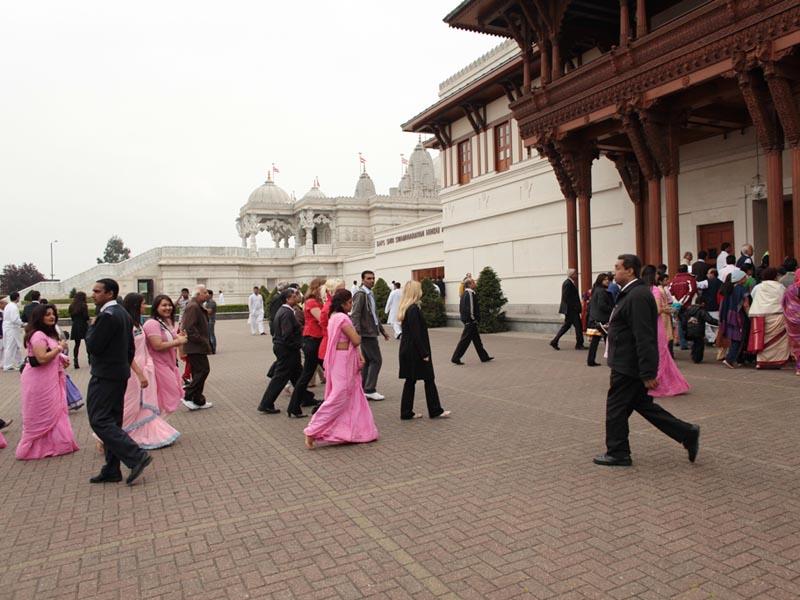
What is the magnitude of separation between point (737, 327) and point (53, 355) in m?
10.8

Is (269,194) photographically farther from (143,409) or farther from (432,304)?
(143,409)

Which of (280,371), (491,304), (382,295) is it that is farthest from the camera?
(382,295)

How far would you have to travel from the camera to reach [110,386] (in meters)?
5.47

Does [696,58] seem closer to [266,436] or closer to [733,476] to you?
[733,476]

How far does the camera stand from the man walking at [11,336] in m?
15.8

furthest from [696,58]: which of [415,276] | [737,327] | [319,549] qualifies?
[415,276]

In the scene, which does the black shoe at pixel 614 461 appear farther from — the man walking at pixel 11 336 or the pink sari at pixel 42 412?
the man walking at pixel 11 336

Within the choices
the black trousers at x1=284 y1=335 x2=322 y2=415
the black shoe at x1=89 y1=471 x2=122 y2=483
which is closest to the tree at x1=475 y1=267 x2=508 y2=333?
the black trousers at x1=284 y1=335 x2=322 y2=415

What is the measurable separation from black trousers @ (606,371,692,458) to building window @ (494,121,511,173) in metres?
18.6

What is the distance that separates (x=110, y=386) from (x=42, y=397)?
178 centimetres

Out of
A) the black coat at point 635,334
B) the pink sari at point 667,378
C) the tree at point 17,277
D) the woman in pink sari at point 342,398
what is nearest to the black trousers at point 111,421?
the woman in pink sari at point 342,398

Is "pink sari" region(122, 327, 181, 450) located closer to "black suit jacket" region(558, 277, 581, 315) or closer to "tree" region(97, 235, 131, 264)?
"black suit jacket" region(558, 277, 581, 315)

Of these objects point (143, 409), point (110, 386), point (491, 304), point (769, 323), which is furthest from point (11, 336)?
point (769, 323)

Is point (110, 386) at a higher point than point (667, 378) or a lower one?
higher
